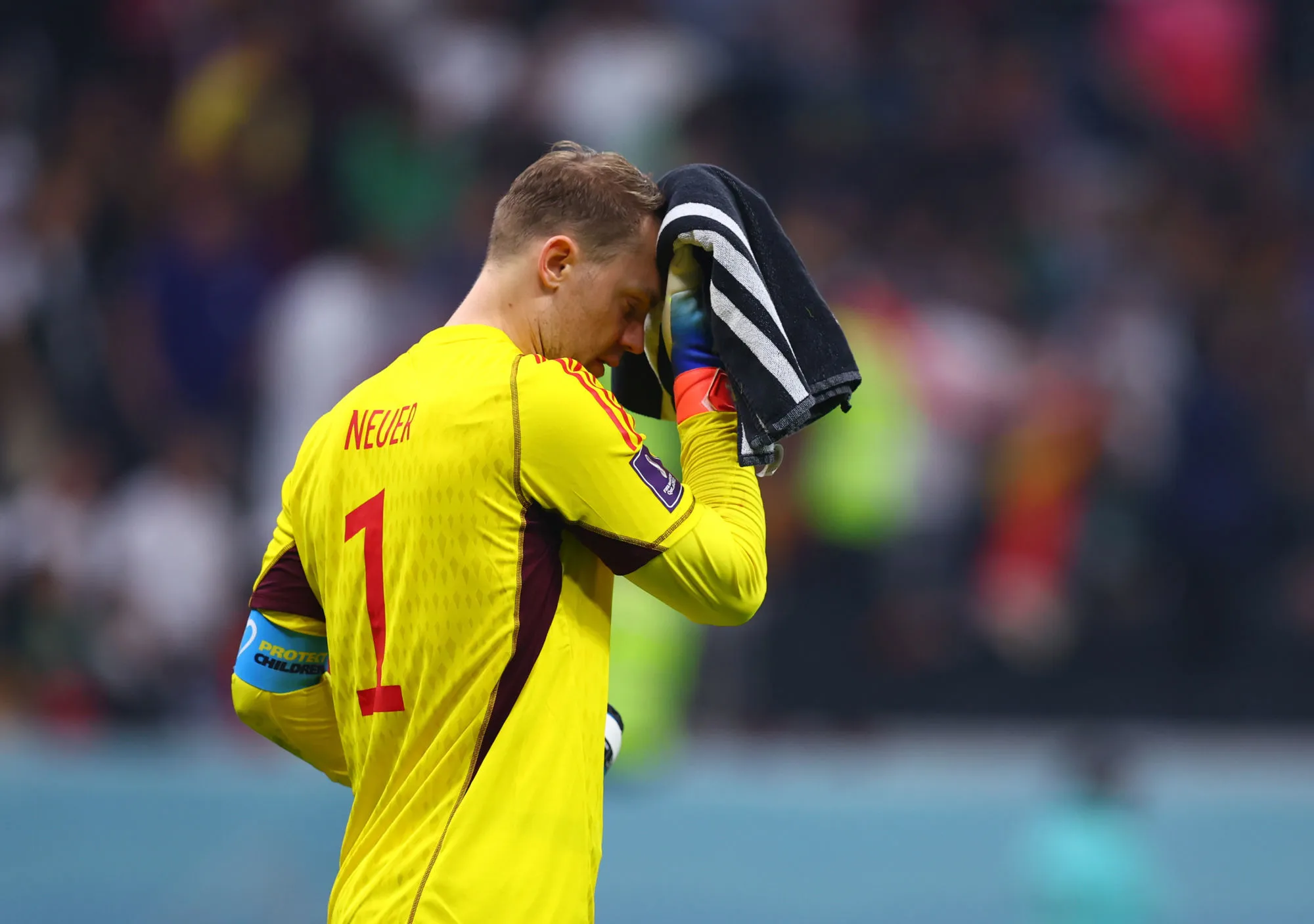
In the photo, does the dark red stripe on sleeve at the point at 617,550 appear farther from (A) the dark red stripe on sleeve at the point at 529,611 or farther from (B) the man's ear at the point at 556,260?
(B) the man's ear at the point at 556,260

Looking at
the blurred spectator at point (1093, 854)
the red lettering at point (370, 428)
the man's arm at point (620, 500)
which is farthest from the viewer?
the blurred spectator at point (1093, 854)

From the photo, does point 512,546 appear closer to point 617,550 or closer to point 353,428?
point 617,550

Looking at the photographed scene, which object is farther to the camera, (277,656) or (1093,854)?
(1093,854)

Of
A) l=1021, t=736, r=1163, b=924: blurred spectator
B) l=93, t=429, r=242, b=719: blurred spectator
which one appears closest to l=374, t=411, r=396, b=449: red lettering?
l=1021, t=736, r=1163, b=924: blurred spectator

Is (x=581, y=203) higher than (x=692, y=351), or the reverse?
(x=581, y=203)

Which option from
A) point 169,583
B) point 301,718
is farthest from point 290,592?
point 169,583

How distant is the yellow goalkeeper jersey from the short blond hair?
17cm

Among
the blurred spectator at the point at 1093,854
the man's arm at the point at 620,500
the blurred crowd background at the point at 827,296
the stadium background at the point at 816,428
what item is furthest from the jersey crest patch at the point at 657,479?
the blurred crowd background at the point at 827,296

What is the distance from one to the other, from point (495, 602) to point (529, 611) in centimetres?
5

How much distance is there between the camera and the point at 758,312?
2.12 meters

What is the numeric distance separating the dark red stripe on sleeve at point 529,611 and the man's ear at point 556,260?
32 cm

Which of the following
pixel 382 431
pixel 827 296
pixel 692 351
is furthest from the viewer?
pixel 827 296

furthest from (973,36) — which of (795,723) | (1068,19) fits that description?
(795,723)

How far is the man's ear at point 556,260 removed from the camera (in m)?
2.13
